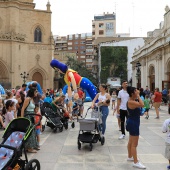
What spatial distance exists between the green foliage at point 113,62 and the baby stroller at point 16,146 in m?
49.7

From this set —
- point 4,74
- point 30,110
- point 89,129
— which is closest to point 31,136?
point 30,110

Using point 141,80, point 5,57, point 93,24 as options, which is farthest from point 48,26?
point 93,24

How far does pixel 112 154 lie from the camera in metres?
6.95

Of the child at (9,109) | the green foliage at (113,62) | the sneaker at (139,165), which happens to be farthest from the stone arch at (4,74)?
the sneaker at (139,165)

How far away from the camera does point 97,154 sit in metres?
6.96

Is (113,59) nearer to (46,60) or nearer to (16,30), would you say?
(46,60)

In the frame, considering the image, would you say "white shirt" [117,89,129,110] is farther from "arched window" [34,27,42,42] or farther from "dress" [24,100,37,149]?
"arched window" [34,27,42,42]

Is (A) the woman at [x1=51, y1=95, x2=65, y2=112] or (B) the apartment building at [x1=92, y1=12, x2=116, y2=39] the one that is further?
(B) the apartment building at [x1=92, y1=12, x2=116, y2=39]

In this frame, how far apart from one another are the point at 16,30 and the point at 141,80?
63.4 ft

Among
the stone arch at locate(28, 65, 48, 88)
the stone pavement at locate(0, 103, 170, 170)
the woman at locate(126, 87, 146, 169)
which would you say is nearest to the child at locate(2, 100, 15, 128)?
the stone pavement at locate(0, 103, 170, 170)

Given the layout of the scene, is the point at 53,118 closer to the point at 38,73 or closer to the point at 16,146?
the point at 16,146

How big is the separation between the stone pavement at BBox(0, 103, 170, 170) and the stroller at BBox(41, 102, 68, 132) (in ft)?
1.99

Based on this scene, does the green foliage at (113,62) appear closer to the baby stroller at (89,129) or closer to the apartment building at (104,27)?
the apartment building at (104,27)

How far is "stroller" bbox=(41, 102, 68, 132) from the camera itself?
10.1 metres
